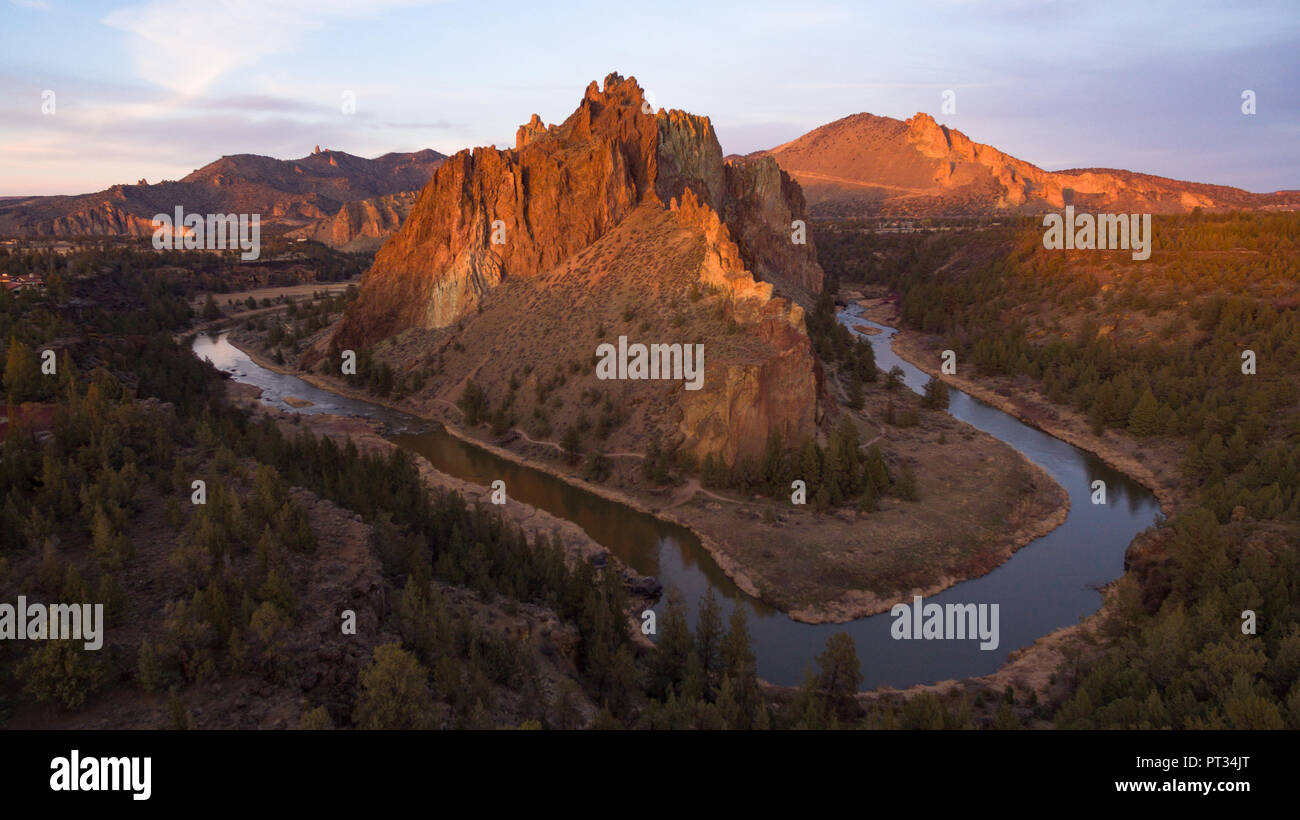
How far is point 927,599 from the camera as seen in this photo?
99.5ft

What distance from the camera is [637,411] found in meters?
45.9

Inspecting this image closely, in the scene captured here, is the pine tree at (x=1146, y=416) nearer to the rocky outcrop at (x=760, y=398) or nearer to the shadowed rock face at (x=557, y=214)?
the rocky outcrop at (x=760, y=398)

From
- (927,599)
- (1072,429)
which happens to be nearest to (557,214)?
(1072,429)

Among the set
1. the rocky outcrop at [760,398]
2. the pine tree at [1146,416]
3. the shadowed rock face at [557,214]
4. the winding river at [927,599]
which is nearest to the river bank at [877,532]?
the winding river at [927,599]

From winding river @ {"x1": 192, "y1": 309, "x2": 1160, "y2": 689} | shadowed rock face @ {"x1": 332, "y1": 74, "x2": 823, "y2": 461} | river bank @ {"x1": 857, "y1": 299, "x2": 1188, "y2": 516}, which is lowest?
winding river @ {"x1": 192, "y1": 309, "x2": 1160, "y2": 689}

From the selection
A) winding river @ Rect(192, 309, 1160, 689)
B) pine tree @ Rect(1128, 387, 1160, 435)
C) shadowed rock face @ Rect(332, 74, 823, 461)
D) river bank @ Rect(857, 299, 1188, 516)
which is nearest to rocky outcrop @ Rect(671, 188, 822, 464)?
shadowed rock face @ Rect(332, 74, 823, 461)

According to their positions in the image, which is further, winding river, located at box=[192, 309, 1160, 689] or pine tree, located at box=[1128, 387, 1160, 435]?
pine tree, located at box=[1128, 387, 1160, 435]

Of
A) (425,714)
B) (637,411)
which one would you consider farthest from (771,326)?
(425,714)

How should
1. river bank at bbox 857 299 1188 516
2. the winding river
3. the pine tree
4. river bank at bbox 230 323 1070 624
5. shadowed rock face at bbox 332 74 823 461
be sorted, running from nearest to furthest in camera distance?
the winding river → river bank at bbox 230 323 1070 624 → river bank at bbox 857 299 1188 516 → the pine tree → shadowed rock face at bbox 332 74 823 461

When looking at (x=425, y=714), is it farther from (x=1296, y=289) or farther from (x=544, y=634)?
(x=1296, y=289)

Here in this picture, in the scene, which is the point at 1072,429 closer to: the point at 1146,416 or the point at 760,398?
the point at 1146,416

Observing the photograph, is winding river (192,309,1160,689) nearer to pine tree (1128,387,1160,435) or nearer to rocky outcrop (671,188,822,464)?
pine tree (1128,387,1160,435)

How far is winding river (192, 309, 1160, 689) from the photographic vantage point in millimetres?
26891

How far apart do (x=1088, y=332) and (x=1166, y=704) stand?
56642 millimetres
